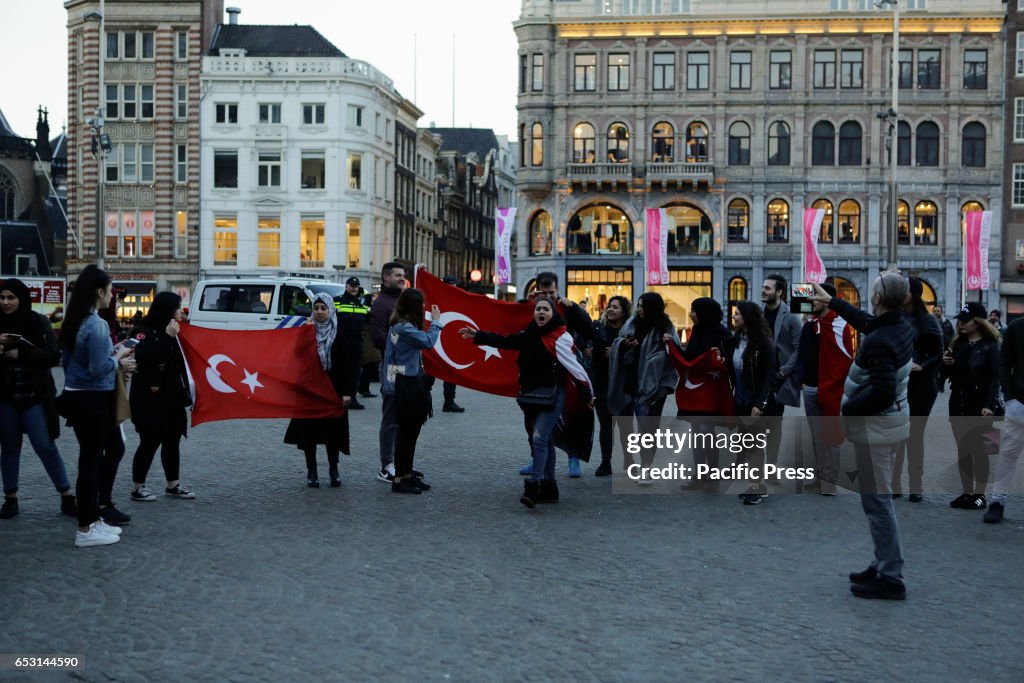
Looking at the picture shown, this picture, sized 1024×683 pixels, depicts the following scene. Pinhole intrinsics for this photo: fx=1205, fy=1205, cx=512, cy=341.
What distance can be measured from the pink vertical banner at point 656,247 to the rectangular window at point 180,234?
26963mm

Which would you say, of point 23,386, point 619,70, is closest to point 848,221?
point 619,70

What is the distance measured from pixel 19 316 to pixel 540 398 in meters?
4.41

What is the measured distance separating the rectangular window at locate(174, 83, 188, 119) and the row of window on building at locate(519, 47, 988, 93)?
17.6 meters

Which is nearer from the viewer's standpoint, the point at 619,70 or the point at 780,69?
the point at 780,69

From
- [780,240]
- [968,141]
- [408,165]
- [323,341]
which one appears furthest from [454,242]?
[323,341]

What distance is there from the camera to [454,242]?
90750mm

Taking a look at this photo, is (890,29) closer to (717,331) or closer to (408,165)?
(408,165)

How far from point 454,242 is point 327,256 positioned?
1118 inches

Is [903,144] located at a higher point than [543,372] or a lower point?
higher

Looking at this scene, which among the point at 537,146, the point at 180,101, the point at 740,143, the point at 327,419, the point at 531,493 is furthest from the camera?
the point at 180,101

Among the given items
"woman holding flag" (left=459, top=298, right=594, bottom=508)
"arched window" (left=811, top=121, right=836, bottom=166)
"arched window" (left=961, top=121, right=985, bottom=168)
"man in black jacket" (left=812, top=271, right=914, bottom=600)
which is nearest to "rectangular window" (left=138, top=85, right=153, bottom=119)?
"arched window" (left=811, top=121, right=836, bottom=166)

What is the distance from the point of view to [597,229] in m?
61.7

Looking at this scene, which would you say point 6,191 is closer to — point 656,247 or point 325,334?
point 656,247

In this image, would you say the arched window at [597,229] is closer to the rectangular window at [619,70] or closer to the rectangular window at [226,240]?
the rectangular window at [619,70]
